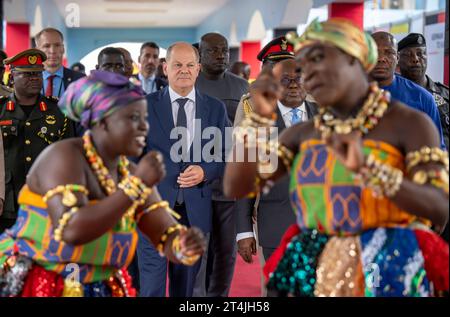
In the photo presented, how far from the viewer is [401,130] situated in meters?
2.60

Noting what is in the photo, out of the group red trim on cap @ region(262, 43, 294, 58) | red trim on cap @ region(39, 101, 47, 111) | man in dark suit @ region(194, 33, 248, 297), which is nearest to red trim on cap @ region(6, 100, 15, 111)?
red trim on cap @ region(39, 101, 47, 111)

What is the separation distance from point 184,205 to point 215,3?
60.7 feet

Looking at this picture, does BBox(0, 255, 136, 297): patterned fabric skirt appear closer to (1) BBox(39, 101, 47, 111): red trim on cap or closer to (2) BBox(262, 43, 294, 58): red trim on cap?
(1) BBox(39, 101, 47, 111): red trim on cap

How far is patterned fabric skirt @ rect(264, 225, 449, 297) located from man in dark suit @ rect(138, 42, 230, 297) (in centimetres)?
221

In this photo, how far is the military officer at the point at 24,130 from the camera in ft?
16.9

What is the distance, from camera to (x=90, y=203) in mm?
2820

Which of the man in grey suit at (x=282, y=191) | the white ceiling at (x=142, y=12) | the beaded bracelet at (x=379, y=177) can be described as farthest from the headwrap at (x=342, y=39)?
the white ceiling at (x=142, y=12)

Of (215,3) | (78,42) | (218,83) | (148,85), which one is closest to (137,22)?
(78,42)

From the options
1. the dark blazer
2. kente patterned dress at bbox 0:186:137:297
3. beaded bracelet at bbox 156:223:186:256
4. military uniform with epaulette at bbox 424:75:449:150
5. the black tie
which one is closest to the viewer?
kente patterned dress at bbox 0:186:137:297

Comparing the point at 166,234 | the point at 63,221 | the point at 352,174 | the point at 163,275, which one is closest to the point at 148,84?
the point at 163,275

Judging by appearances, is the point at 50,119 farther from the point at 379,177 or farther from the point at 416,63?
the point at 379,177

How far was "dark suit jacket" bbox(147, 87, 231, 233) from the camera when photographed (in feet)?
16.1

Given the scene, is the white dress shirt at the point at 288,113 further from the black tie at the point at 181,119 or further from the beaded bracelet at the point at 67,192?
the beaded bracelet at the point at 67,192

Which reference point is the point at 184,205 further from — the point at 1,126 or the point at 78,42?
the point at 78,42
